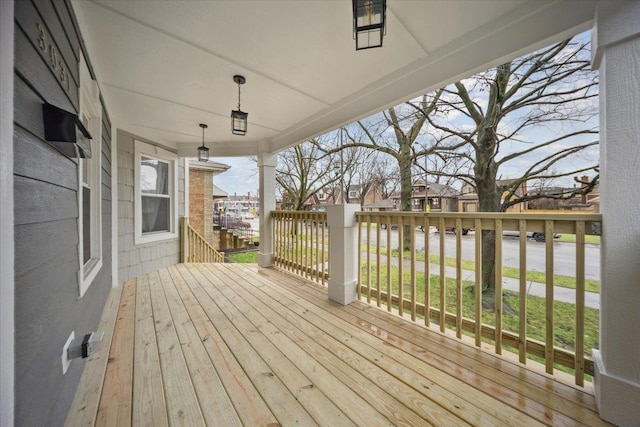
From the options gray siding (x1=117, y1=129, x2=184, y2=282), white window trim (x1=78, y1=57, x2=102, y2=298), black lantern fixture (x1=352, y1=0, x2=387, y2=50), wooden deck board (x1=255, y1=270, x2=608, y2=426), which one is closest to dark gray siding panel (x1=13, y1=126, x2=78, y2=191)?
white window trim (x1=78, y1=57, x2=102, y2=298)

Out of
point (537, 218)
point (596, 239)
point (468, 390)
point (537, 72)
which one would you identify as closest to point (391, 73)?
point (537, 218)

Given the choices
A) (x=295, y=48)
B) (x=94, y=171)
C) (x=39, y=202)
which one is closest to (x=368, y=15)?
(x=295, y=48)

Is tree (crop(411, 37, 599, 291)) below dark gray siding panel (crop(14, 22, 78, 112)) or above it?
above

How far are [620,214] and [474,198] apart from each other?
448cm

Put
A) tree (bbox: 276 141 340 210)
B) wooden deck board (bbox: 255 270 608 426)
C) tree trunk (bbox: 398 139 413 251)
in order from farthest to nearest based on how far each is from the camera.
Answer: tree (bbox: 276 141 340 210) → tree trunk (bbox: 398 139 413 251) → wooden deck board (bbox: 255 270 608 426)

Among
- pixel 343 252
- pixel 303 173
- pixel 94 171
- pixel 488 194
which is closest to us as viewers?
pixel 94 171

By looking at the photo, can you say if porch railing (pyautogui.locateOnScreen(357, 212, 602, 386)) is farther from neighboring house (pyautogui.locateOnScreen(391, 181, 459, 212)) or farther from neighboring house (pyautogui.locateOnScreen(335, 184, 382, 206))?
neighboring house (pyautogui.locateOnScreen(335, 184, 382, 206))

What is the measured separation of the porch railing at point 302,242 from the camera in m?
3.50

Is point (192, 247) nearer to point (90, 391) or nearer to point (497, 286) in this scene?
point (90, 391)

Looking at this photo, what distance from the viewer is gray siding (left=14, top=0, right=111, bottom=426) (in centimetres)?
84

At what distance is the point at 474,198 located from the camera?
5.32 metres

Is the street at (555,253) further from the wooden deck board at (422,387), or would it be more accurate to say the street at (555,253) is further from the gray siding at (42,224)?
the gray siding at (42,224)

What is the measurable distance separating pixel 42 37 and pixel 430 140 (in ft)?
21.8

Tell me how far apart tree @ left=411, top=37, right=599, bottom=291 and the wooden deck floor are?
4021 millimetres
